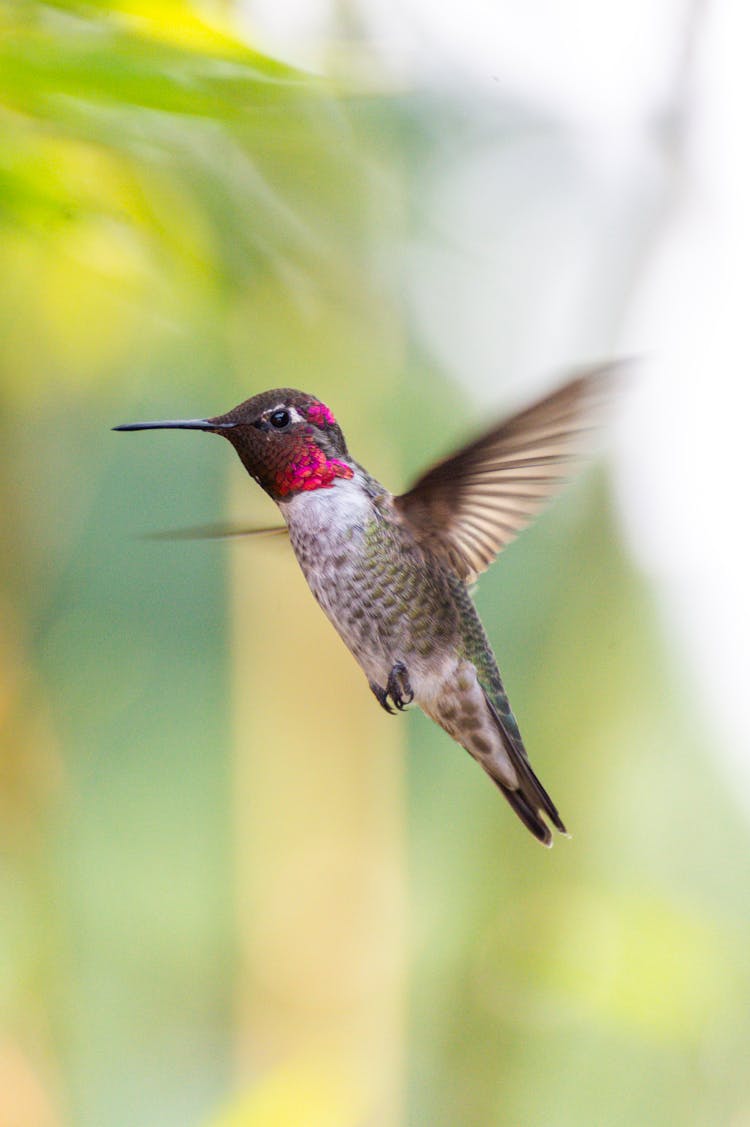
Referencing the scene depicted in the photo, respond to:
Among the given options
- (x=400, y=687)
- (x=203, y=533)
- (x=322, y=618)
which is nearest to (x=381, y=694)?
(x=400, y=687)

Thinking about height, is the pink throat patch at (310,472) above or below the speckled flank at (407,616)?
above

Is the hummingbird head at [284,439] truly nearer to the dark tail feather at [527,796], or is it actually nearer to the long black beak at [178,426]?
the long black beak at [178,426]

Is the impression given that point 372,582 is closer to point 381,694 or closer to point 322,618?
point 381,694

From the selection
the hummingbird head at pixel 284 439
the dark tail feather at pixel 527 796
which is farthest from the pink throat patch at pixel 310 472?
the dark tail feather at pixel 527 796

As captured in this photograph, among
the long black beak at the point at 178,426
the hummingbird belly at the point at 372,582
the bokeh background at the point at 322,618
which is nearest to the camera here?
the long black beak at the point at 178,426

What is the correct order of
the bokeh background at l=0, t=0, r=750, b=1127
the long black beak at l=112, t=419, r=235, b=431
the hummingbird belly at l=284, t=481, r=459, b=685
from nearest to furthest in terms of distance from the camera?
the long black beak at l=112, t=419, r=235, b=431 < the hummingbird belly at l=284, t=481, r=459, b=685 < the bokeh background at l=0, t=0, r=750, b=1127

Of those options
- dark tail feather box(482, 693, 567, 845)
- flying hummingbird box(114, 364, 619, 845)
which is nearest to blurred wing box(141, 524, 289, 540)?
flying hummingbird box(114, 364, 619, 845)

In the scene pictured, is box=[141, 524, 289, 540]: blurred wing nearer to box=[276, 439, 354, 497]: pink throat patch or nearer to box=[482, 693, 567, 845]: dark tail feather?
box=[276, 439, 354, 497]: pink throat patch
